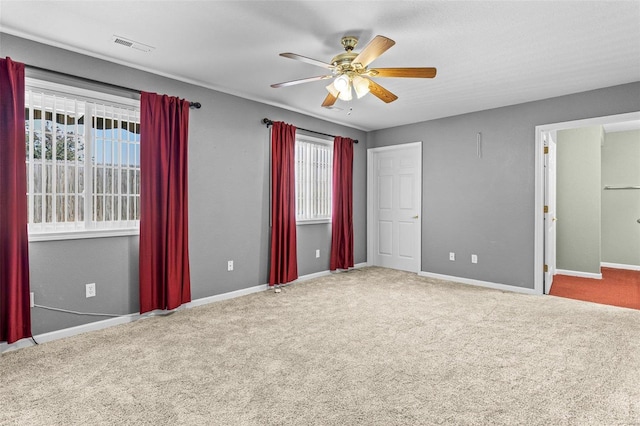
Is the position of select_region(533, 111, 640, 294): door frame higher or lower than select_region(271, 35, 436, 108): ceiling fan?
lower

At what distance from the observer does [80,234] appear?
3.06 m

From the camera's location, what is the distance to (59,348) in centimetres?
274

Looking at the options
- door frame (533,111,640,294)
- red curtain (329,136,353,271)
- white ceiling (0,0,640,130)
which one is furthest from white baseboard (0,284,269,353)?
door frame (533,111,640,294)

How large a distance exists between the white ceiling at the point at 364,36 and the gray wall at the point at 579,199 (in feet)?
6.37

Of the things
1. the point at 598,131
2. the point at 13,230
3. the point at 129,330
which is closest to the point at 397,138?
the point at 598,131

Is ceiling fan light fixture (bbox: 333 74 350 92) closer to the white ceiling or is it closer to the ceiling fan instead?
the ceiling fan

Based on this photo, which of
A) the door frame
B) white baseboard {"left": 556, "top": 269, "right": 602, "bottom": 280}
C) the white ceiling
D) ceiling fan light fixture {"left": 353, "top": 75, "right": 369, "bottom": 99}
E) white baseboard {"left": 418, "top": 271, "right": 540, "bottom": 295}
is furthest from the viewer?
white baseboard {"left": 556, "top": 269, "right": 602, "bottom": 280}

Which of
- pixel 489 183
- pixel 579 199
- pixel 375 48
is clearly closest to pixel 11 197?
pixel 375 48

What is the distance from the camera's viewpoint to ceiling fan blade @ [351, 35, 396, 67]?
2.18m

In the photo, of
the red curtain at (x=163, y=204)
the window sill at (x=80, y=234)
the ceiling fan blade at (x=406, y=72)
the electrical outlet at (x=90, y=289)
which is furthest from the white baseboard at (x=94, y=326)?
the ceiling fan blade at (x=406, y=72)

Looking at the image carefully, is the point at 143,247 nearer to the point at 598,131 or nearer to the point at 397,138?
the point at 397,138

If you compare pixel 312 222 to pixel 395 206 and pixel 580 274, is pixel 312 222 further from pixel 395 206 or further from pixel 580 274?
pixel 580 274

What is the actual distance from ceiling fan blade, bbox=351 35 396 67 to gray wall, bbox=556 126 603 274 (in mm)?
4748

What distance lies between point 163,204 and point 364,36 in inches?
95.8
